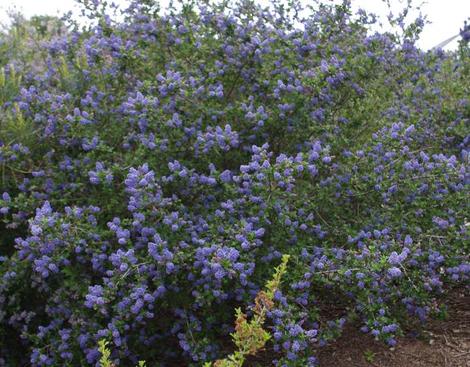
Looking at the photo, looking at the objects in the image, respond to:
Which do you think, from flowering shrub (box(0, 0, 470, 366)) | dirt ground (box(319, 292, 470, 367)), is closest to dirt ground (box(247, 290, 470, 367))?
dirt ground (box(319, 292, 470, 367))

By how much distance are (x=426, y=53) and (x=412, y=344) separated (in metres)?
2.43

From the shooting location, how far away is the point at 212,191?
4004 mm

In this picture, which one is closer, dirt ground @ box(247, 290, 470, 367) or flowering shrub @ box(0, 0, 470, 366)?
flowering shrub @ box(0, 0, 470, 366)

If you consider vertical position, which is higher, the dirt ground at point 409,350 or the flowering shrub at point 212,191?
the flowering shrub at point 212,191

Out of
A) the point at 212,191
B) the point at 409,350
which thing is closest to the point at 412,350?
the point at 409,350

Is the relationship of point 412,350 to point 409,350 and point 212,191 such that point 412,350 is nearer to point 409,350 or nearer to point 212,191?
point 409,350

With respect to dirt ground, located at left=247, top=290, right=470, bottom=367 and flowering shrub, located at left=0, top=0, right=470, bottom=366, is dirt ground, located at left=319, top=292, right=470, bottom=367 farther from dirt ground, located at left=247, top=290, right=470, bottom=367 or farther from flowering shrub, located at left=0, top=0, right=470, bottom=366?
flowering shrub, located at left=0, top=0, right=470, bottom=366

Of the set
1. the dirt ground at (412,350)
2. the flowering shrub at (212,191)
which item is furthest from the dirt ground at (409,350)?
the flowering shrub at (212,191)

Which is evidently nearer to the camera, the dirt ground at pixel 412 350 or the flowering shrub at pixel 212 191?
the flowering shrub at pixel 212 191

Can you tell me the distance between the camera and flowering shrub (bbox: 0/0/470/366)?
3551mm

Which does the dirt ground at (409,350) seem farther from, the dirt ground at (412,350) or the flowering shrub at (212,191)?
the flowering shrub at (212,191)

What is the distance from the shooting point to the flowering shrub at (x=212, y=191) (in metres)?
3.55

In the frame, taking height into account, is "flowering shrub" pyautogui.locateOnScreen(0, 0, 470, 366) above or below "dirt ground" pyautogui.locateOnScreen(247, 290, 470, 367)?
above

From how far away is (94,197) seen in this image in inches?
159
